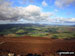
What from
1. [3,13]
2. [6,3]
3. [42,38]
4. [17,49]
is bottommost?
[17,49]

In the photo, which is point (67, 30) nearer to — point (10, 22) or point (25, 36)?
point (25, 36)

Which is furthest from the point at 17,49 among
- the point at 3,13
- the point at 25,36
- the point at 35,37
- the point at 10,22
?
the point at 3,13

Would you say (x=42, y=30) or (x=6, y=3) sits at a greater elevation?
(x=6, y=3)

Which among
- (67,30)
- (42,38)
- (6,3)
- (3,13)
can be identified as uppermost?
(6,3)

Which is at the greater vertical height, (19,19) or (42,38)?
(19,19)

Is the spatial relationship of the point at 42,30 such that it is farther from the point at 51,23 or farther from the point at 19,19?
the point at 19,19

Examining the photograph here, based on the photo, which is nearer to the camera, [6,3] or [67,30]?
[6,3]

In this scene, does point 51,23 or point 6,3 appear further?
point 51,23

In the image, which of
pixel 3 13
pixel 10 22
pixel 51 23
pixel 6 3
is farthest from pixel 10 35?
pixel 51 23

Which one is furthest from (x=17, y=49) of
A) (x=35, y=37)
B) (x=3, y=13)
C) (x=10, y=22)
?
(x=3, y=13)
